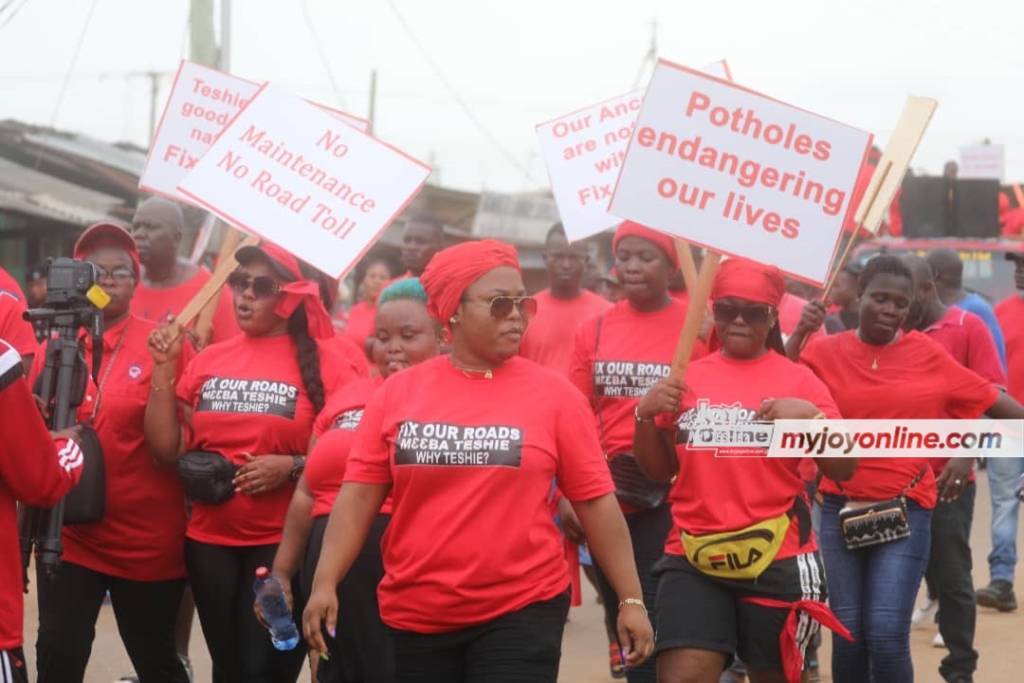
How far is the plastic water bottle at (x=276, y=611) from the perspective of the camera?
16.7ft


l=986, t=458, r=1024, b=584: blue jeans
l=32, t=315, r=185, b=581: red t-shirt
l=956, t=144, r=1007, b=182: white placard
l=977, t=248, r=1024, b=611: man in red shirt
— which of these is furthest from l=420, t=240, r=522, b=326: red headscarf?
l=956, t=144, r=1007, b=182: white placard

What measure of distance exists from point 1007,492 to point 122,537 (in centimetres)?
639

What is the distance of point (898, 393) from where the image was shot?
6.07 metres

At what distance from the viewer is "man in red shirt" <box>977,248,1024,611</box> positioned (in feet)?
31.3

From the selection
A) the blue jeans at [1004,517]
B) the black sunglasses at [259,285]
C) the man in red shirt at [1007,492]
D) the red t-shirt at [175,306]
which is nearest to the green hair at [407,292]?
the black sunglasses at [259,285]

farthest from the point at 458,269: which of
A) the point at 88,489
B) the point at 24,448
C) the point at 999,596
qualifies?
the point at 999,596

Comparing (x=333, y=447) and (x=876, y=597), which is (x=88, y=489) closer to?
(x=333, y=447)

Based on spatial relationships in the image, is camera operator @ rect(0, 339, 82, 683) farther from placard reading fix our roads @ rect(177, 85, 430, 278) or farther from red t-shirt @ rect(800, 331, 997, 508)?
red t-shirt @ rect(800, 331, 997, 508)

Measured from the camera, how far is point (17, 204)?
60.5ft

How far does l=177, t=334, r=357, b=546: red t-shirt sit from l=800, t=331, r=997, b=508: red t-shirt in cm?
205

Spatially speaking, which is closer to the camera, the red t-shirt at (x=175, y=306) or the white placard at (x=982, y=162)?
the red t-shirt at (x=175, y=306)

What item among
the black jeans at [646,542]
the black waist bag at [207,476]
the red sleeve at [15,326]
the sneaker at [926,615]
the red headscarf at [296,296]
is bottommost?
the sneaker at [926,615]

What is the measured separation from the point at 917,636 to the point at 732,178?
171 inches

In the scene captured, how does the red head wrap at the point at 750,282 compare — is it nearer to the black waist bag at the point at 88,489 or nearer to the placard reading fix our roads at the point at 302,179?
the placard reading fix our roads at the point at 302,179
